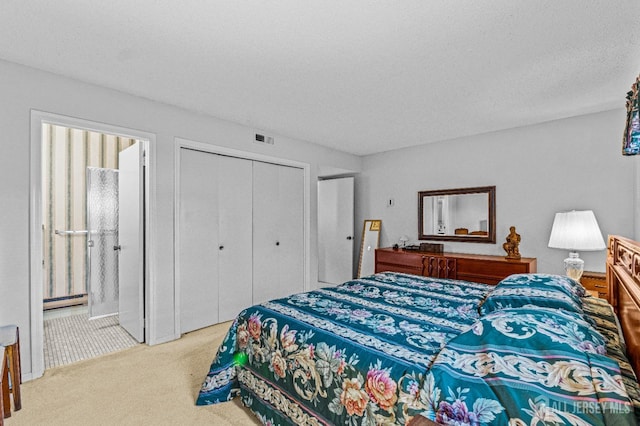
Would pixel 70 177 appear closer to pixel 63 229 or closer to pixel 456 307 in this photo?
pixel 63 229

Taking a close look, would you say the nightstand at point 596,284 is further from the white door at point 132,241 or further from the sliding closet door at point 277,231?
the white door at point 132,241

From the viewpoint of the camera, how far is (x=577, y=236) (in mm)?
3129

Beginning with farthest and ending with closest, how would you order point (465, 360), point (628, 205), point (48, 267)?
point (48, 267) → point (628, 205) → point (465, 360)

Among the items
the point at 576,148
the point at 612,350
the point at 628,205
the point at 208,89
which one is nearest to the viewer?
the point at 612,350

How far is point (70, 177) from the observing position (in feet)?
14.5

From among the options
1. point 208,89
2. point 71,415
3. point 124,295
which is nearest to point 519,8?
point 208,89

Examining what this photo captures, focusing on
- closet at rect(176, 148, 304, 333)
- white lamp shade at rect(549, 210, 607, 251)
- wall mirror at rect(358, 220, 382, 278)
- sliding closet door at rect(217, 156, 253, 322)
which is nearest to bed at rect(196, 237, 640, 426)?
white lamp shade at rect(549, 210, 607, 251)

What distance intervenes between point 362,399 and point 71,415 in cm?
196

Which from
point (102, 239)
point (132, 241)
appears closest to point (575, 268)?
point (132, 241)

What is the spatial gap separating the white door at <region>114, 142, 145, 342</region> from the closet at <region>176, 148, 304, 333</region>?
38 centimetres

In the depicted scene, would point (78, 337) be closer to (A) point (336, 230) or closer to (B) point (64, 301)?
(B) point (64, 301)

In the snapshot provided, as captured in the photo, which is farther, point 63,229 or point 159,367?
point 63,229

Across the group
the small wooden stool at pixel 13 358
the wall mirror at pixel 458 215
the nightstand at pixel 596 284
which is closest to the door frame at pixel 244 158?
the small wooden stool at pixel 13 358

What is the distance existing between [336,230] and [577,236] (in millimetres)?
3572
